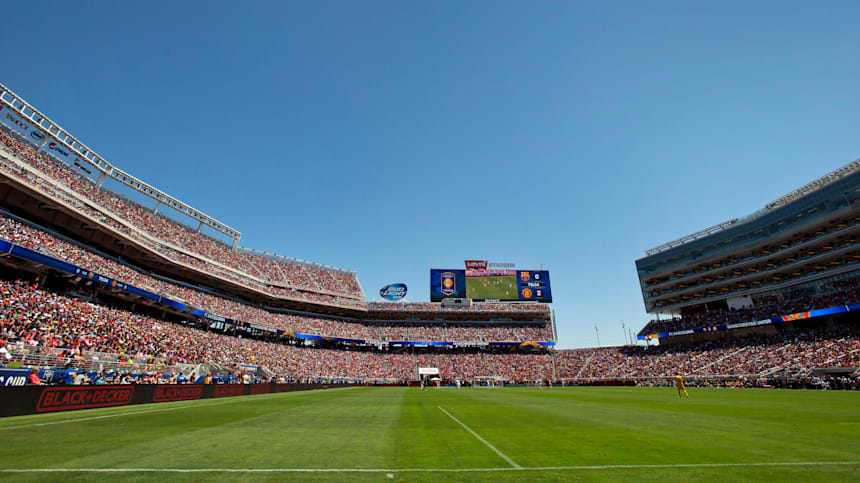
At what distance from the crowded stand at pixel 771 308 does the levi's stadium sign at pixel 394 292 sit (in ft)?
154

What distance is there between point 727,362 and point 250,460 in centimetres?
5994

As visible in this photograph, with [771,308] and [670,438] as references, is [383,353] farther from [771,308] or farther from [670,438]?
[670,438]

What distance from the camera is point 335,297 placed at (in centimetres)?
7725

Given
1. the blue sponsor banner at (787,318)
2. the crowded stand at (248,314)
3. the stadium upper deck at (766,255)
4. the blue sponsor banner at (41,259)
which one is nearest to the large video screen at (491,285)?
the crowded stand at (248,314)

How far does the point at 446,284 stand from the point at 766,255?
5091 cm

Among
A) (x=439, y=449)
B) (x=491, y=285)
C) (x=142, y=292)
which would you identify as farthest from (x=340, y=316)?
(x=439, y=449)

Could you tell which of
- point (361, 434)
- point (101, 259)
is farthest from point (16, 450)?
point (101, 259)

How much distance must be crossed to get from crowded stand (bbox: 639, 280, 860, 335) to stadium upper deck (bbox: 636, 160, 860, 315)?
1154 millimetres

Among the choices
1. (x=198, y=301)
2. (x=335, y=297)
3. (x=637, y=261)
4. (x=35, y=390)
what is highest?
(x=637, y=261)

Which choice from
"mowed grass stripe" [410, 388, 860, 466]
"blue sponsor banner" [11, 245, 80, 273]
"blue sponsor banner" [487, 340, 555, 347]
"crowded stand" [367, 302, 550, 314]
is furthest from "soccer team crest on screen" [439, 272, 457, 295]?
"mowed grass stripe" [410, 388, 860, 466]

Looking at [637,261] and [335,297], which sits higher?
[637,261]

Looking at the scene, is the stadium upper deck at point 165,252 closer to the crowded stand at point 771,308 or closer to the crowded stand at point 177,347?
the crowded stand at point 177,347

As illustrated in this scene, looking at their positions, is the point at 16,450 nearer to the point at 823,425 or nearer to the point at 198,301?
the point at 823,425

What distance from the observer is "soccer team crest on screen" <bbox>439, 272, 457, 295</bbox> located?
75812 millimetres
